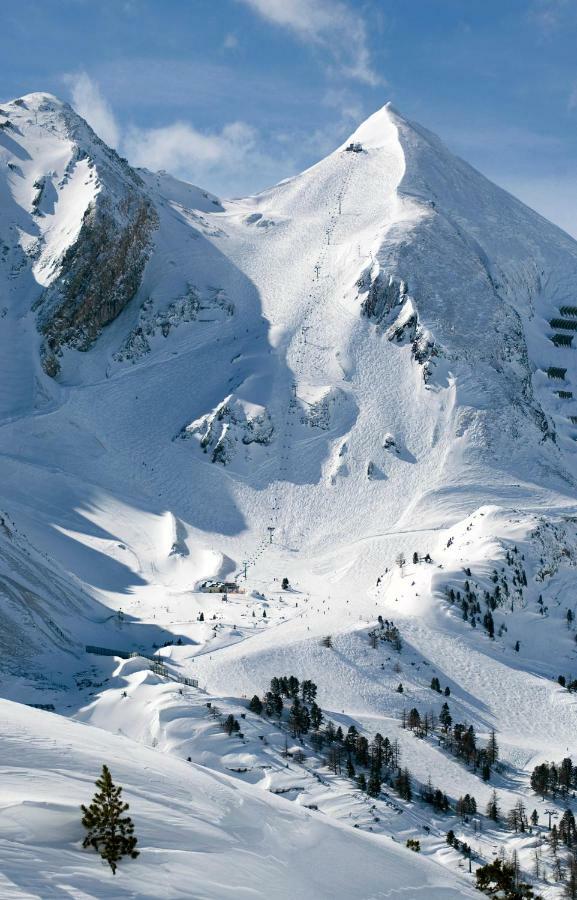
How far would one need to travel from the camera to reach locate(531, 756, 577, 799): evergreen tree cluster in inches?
3474

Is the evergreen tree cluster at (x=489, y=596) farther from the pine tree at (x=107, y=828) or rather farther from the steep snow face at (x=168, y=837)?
the pine tree at (x=107, y=828)

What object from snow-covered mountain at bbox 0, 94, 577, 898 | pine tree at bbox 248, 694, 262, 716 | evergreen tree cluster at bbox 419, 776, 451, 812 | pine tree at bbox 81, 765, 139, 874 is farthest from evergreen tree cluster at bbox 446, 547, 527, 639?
pine tree at bbox 81, 765, 139, 874

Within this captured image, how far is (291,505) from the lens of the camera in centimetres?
15988

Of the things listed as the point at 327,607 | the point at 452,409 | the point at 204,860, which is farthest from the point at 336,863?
the point at 452,409

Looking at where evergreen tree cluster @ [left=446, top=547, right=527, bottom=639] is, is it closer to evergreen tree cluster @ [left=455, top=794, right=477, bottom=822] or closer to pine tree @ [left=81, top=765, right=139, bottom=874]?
evergreen tree cluster @ [left=455, top=794, right=477, bottom=822]

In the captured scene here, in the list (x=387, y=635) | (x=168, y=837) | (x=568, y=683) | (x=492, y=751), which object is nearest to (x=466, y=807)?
(x=492, y=751)

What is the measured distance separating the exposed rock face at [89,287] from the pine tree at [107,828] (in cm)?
16016

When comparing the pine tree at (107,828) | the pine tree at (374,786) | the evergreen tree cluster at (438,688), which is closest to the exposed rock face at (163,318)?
the evergreen tree cluster at (438,688)

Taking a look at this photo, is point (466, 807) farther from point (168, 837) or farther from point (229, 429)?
point (229, 429)

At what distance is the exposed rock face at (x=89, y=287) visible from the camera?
18525cm

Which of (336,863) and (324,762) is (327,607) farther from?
(336,863)

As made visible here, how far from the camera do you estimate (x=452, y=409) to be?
557ft

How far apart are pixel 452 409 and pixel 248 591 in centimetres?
5779

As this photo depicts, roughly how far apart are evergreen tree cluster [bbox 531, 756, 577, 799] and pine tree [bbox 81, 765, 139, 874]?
71375 millimetres
